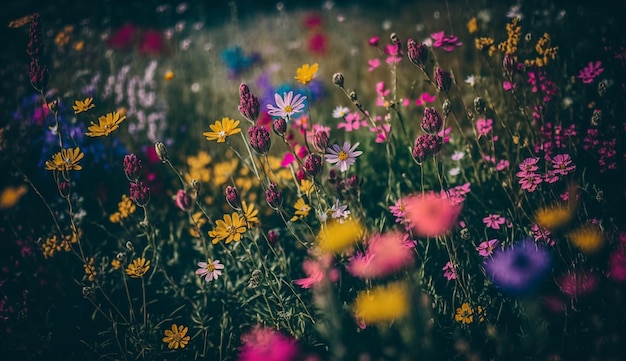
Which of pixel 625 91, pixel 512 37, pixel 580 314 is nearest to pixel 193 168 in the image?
pixel 512 37

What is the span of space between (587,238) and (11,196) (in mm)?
2791

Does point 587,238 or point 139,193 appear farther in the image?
point 139,193

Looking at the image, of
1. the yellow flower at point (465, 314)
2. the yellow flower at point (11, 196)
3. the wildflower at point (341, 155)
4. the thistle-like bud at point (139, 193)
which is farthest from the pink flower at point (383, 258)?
the yellow flower at point (11, 196)

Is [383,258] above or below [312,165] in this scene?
below

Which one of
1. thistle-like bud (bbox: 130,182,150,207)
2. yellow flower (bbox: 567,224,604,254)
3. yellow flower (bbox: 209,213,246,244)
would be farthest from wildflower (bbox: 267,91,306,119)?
yellow flower (bbox: 567,224,604,254)

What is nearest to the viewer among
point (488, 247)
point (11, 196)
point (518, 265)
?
point (518, 265)

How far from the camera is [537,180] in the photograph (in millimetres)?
1471

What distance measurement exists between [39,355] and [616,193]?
2630 mm

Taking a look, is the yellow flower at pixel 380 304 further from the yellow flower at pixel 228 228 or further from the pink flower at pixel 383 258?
the yellow flower at pixel 228 228

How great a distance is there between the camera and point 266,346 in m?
1.33

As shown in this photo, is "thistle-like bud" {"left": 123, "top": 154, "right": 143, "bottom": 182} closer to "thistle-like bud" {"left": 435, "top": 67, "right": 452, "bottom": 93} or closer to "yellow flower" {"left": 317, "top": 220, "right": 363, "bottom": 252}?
"yellow flower" {"left": 317, "top": 220, "right": 363, "bottom": 252}

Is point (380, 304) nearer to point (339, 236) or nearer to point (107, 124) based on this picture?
point (339, 236)

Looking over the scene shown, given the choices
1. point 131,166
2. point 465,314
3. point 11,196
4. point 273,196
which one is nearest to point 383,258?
point 465,314

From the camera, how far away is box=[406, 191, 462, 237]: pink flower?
1.30 m
